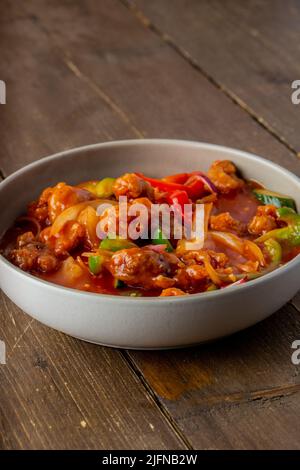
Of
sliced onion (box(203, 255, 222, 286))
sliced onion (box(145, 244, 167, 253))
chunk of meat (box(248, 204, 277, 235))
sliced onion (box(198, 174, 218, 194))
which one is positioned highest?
chunk of meat (box(248, 204, 277, 235))

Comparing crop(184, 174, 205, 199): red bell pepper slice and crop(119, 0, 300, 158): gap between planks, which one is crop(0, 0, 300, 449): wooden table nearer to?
crop(119, 0, 300, 158): gap between planks

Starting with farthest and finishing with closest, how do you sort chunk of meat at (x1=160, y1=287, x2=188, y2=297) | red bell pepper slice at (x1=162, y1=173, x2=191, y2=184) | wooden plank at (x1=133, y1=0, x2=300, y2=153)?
1. wooden plank at (x1=133, y1=0, x2=300, y2=153)
2. red bell pepper slice at (x1=162, y1=173, x2=191, y2=184)
3. chunk of meat at (x1=160, y1=287, x2=188, y2=297)

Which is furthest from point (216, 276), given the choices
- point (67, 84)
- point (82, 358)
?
point (67, 84)

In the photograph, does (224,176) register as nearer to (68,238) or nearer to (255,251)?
(255,251)

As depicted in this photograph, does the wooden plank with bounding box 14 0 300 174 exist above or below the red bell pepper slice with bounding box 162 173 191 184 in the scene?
below

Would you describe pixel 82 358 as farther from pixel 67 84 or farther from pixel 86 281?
pixel 67 84

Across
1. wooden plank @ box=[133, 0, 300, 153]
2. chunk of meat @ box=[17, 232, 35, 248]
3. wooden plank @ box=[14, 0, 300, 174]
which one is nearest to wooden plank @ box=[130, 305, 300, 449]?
chunk of meat @ box=[17, 232, 35, 248]

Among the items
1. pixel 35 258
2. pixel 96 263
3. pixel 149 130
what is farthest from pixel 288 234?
pixel 149 130
